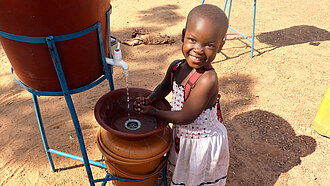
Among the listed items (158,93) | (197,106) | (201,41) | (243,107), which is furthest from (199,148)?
(243,107)

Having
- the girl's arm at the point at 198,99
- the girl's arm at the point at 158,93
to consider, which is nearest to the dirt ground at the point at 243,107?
the girl's arm at the point at 158,93

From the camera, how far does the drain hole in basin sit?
2.20 m

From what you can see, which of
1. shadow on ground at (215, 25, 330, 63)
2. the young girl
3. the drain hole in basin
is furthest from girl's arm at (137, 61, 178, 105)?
shadow on ground at (215, 25, 330, 63)

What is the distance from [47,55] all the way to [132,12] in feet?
17.9

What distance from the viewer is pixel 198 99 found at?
1799 millimetres

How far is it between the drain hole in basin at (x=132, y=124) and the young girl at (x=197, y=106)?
22 cm

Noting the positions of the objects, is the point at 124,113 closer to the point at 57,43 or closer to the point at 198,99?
the point at 198,99

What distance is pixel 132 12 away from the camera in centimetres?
664

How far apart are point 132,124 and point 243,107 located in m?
2.20

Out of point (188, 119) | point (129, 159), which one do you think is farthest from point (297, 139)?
point (129, 159)

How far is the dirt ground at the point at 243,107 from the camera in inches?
116

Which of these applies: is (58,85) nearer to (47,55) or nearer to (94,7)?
(47,55)

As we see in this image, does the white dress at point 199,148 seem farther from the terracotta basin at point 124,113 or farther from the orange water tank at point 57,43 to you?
the orange water tank at point 57,43

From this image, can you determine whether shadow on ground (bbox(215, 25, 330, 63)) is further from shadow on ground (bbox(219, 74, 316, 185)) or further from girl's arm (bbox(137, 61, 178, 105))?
girl's arm (bbox(137, 61, 178, 105))
